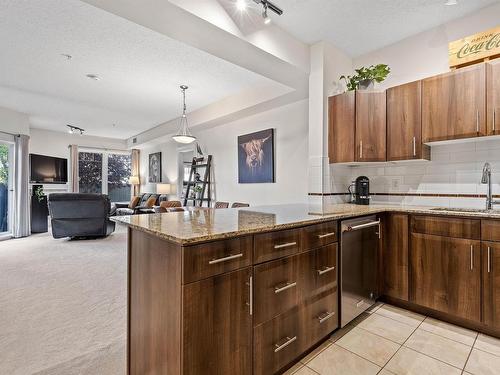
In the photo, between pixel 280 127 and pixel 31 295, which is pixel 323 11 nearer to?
pixel 280 127

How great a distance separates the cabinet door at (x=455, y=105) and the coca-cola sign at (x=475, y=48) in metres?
0.14

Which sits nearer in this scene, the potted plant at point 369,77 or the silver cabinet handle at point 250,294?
the silver cabinet handle at point 250,294

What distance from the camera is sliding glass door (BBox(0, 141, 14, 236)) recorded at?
5535 millimetres

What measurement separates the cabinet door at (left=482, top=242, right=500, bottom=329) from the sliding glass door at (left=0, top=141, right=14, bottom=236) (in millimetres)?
7776

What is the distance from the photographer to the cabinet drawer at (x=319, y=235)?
5.17 feet

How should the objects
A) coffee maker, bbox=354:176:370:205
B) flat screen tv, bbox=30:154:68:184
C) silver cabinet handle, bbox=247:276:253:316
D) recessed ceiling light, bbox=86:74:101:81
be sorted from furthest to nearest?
flat screen tv, bbox=30:154:68:184 → recessed ceiling light, bbox=86:74:101:81 → coffee maker, bbox=354:176:370:205 → silver cabinet handle, bbox=247:276:253:316

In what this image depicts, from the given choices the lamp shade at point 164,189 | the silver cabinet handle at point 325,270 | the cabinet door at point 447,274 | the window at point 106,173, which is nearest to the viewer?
the silver cabinet handle at point 325,270

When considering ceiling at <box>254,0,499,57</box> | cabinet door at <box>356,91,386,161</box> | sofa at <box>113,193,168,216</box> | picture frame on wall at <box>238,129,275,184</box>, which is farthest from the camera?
sofa at <box>113,193,168,216</box>

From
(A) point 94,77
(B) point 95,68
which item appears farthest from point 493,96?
(A) point 94,77

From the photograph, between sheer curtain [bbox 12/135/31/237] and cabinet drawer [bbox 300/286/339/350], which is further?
sheer curtain [bbox 12/135/31/237]

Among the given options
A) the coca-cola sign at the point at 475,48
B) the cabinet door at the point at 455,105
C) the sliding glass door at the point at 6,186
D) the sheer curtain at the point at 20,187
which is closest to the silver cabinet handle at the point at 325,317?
the cabinet door at the point at 455,105

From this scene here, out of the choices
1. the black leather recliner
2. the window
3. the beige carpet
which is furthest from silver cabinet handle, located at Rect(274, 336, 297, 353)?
the window

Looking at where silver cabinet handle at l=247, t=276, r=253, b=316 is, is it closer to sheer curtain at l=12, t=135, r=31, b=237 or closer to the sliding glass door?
sheer curtain at l=12, t=135, r=31, b=237

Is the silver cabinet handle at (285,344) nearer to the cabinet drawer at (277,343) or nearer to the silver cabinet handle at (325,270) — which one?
the cabinet drawer at (277,343)
